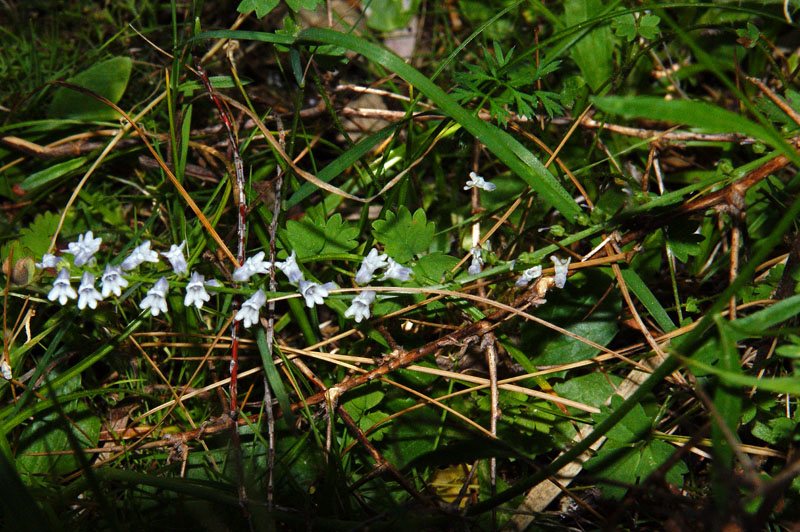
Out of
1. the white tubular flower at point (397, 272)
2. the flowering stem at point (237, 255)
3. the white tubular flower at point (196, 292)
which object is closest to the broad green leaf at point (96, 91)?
the flowering stem at point (237, 255)

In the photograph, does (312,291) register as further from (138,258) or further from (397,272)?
(138,258)

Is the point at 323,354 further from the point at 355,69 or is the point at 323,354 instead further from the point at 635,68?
the point at 635,68

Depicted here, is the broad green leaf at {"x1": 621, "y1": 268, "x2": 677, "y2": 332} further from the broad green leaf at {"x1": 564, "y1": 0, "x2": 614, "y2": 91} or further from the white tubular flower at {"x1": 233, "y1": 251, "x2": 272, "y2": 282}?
the white tubular flower at {"x1": 233, "y1": 251, "x2": 272, "y2": 282}

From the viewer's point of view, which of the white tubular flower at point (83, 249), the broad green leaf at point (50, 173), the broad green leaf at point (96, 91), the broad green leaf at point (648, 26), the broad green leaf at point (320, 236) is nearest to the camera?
the white tubular flower at point (83, 249)

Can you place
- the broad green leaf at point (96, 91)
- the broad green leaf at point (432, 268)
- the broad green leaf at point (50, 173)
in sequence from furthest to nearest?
the broad green leaf at point (96, 91), the broad green leaf at point (50, 173), the broad green leaf at point (432, 268)

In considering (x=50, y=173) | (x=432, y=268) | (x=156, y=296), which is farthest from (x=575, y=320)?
(x=50, y=173)

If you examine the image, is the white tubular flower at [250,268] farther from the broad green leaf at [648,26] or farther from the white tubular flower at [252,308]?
the broad green leaf at [648,26]
